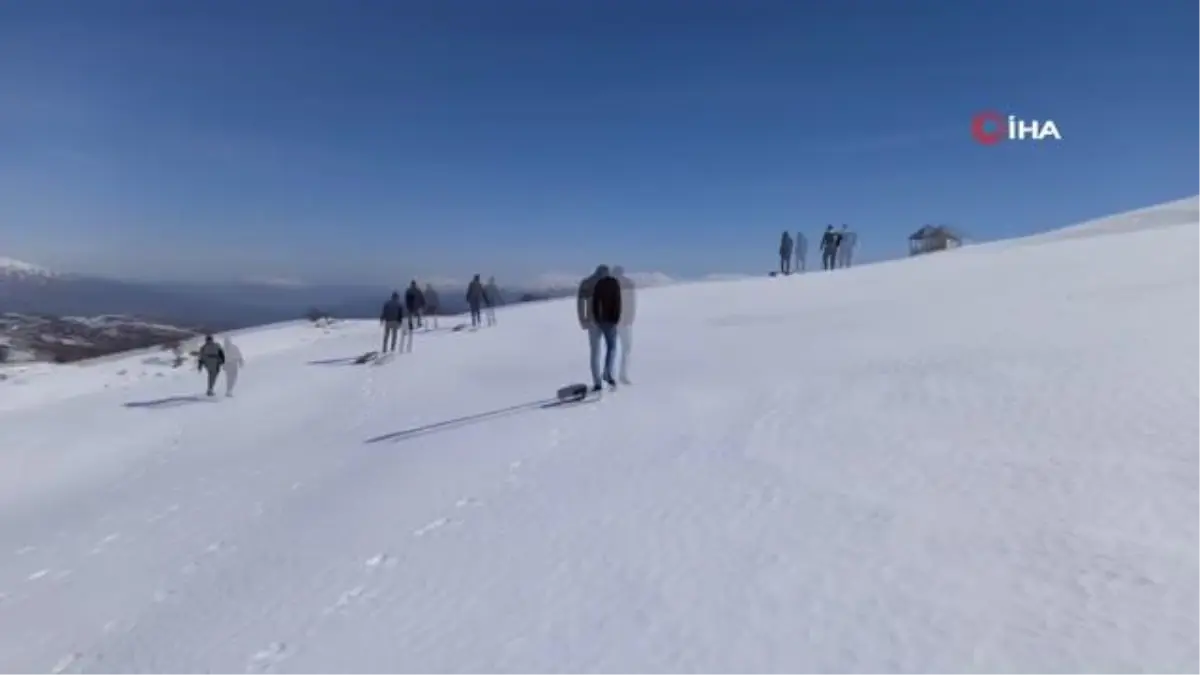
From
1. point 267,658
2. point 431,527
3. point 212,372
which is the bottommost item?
point 267,658

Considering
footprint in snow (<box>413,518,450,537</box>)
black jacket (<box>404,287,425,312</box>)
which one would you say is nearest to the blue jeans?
footprint in snow (<box>413,518,450,537</box>)

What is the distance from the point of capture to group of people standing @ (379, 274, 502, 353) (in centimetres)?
2489

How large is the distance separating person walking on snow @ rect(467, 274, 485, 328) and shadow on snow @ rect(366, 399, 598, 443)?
1640cm

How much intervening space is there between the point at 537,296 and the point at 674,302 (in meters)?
18.9

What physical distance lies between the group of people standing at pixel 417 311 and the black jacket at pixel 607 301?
13335 mm

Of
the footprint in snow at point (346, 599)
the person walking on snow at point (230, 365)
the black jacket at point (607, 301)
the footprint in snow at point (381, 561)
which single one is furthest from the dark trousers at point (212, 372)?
the footprint in snow at point (346, 599)

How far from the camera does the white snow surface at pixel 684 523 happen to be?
191 inches

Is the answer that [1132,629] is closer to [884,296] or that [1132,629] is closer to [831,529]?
[831,529]

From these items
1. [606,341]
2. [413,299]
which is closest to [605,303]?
[606,341]

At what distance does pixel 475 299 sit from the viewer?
30.1 meters

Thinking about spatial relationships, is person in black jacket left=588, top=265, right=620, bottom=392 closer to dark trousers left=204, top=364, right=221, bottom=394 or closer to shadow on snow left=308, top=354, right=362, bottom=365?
dark trousers left=204, top=364, right=221, bottom=394

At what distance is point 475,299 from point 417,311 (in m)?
2.56

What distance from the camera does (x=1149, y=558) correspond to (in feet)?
17.1

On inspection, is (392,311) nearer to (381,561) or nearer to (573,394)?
(573,394)
